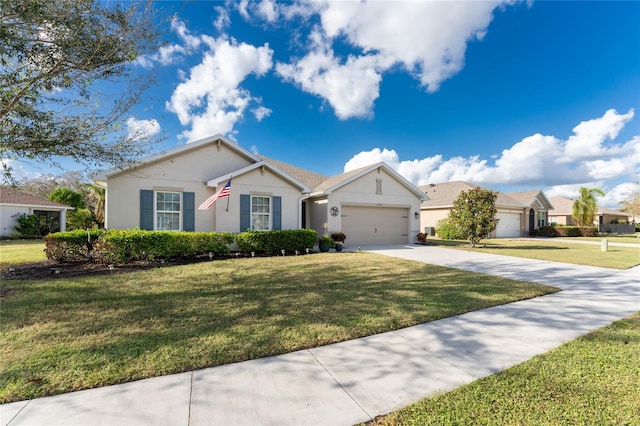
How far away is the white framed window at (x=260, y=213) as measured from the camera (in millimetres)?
12742

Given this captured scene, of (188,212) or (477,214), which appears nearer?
(188,212)

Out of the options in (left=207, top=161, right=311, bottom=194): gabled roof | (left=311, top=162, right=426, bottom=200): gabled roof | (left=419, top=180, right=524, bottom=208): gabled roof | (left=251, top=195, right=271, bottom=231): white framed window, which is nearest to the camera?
(left=207, top=161, right=311, bottom=194): gabled roof

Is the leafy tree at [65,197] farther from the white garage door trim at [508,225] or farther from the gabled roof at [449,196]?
the white garage door trim at [508,225]

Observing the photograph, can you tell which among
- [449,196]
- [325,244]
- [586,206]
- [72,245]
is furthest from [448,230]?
[586,206]

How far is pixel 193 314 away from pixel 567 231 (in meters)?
35.8

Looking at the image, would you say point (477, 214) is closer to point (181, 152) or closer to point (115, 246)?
point (181, 152)

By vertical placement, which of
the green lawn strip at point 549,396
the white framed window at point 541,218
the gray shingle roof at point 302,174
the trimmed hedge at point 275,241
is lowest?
the green lawn strip at point 549,396

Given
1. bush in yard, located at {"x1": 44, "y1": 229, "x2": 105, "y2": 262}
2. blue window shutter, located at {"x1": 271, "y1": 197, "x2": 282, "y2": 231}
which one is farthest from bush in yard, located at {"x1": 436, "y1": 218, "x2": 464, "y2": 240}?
bush in yard, located at {"x1": 44, "y1": 229, "x2": 105, "y2": 262}

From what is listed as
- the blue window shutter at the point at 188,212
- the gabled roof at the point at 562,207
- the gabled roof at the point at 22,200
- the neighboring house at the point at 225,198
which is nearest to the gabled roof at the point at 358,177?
the neighboring house at the point at 225,198

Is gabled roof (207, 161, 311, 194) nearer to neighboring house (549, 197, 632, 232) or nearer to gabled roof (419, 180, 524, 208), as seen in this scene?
gabled roof (419, 180, 524, 208)

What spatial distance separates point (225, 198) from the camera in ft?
39.7

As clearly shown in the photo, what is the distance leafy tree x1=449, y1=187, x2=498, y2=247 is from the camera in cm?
1634

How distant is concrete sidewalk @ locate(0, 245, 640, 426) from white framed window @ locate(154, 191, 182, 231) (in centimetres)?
965

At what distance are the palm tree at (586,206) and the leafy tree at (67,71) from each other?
4069cm
